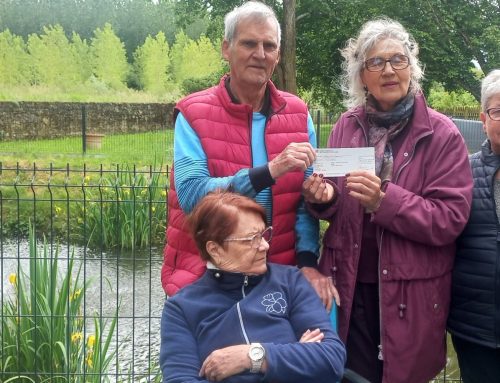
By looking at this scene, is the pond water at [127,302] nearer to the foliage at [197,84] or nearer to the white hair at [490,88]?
the white hair at [490,88]

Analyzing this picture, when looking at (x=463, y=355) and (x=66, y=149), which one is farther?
(x=66, y=149)

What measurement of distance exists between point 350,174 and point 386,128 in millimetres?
275

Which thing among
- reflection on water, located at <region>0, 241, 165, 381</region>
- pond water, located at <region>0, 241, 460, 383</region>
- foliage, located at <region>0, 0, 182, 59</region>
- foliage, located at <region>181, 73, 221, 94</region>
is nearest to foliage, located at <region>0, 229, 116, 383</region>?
pond water, located at <region>0, 241, 460, 383</region>

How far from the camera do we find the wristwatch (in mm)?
1952

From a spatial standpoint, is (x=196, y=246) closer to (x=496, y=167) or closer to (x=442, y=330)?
(x=442, y=330)

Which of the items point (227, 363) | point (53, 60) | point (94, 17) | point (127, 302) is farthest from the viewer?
point (94, 17)

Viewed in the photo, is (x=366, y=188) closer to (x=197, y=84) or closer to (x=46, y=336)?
(x=46, y=336)

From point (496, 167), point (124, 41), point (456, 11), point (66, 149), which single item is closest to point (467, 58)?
point (456, 11)

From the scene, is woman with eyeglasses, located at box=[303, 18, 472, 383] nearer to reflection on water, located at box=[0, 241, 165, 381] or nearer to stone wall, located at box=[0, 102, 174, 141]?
reflection on water, located at box=[0, 241, 165, 381]

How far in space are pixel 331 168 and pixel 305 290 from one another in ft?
1.34

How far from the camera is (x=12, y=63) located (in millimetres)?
51938

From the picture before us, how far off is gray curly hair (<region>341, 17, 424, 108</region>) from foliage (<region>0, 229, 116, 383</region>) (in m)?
2.30

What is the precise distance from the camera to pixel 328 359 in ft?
6.56

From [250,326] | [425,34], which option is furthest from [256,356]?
[425,34]
